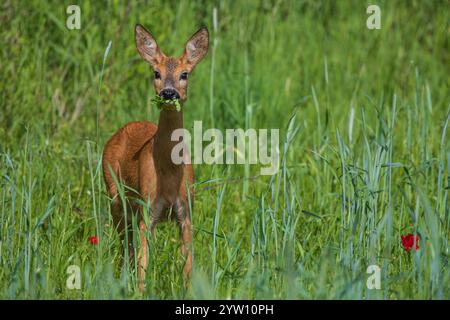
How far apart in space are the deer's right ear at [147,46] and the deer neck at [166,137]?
358 millimetres

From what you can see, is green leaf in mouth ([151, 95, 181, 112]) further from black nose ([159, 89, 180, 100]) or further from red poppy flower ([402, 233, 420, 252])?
red poppy flower ([402, 233, 420, 252])

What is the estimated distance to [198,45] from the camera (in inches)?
225

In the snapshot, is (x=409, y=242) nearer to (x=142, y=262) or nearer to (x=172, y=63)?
(x=142, y=262)

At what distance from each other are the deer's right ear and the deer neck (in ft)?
1.17

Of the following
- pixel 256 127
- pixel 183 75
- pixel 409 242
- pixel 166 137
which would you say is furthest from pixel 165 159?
pixel 256 127

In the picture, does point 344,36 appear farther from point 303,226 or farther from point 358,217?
point 358,217

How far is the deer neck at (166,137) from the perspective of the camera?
17.7ft

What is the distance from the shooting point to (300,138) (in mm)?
7207

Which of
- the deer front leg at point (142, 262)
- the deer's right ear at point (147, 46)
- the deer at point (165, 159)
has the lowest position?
the deer front leg at point (142, 262)

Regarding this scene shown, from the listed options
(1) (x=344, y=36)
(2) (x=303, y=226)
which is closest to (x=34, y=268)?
(2) (x=303, y=226)

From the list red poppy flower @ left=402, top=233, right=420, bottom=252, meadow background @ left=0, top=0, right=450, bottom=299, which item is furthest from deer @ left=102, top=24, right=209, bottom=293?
red poppy flower @ left=402, top=233, right=420, bottom=252

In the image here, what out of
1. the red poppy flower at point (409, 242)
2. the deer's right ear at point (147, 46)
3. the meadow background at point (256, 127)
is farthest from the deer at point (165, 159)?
the red poppy flower at point (409, 242)

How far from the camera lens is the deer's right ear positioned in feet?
18.3

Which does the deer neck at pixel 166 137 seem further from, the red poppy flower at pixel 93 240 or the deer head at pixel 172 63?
the red poppy flower at pixel 93 240
